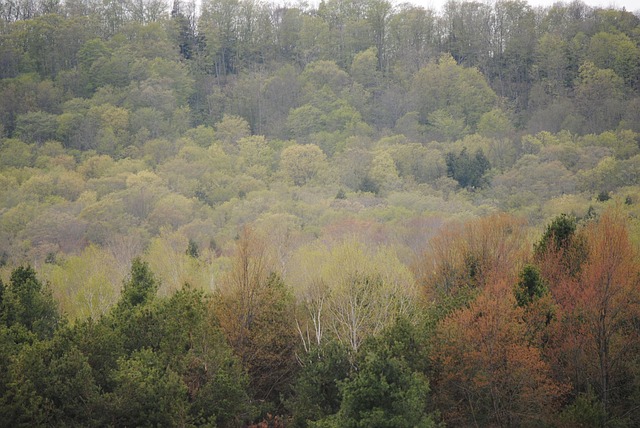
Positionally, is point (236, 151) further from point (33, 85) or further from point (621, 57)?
point (621, 57)

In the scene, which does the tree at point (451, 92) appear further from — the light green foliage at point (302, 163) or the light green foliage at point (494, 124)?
the light green foliage at point (302, 163)

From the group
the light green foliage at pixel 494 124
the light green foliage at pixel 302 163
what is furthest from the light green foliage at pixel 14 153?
the light green foliage at pixel 494 124

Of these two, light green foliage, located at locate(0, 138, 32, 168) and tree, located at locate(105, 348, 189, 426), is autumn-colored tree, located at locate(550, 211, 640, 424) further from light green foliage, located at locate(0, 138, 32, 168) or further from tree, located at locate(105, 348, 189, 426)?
light green foliage, located at locate(0, 138, 32, 168)

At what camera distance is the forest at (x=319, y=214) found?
25250mm

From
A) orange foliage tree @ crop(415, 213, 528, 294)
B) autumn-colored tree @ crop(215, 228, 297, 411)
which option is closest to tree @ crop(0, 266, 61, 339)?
autumn-colored tree @ crop(215, 228, 297, 411)

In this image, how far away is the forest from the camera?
25250mm

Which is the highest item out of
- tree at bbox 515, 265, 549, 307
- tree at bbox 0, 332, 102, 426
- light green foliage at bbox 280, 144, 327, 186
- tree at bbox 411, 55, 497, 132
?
tree at bbox 411, 55, 497, 132

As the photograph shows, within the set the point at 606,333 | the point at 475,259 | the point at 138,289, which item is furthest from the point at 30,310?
the point at 606,333

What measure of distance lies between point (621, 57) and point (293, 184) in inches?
1794

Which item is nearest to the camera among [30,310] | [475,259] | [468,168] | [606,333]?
[606,333]

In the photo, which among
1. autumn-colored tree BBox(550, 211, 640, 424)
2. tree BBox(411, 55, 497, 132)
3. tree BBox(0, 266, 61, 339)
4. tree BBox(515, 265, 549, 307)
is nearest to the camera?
autumn-colored tree BBox(550, 211, 640, 424)

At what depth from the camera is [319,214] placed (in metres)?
70.7

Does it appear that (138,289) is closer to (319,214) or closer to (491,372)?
(491,372)

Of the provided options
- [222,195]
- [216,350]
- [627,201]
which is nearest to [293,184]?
[222,195]
